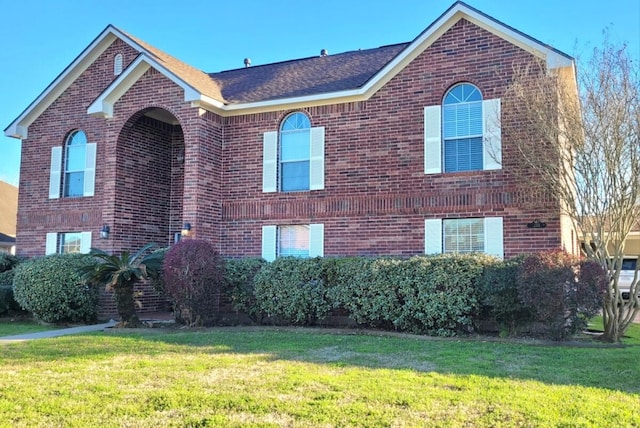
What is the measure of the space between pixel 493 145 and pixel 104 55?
11.3m

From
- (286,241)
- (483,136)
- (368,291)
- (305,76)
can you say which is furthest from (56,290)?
(483,136)

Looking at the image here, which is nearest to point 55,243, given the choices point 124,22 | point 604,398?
point 124,22

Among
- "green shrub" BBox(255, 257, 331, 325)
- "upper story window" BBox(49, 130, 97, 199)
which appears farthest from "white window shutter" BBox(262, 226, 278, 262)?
"upper story window" BBox(49, 130, 97, 199)

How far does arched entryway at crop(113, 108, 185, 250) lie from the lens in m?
14.9

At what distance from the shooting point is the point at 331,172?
44.9 feet

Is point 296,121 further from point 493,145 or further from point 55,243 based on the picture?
point 55,243

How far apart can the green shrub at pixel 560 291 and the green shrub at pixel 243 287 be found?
5.35m

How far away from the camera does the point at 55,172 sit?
1616 cm

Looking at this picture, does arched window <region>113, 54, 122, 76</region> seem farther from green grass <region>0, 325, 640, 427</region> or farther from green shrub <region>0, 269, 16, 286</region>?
green grass <region>0, 325, 640, 427</region>

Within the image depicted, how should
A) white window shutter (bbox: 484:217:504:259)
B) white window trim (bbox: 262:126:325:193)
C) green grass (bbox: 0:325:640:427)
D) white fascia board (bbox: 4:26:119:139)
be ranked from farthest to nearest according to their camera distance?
white fascia board (bbox: 4:26:119:139) < white window trim (bbox: 262:126:325:193) < white window shutter (bbox: 484:217:504:259) < green grass (bbox: 0:325:640:427)

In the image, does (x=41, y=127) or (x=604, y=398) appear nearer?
(x=604, y=398)

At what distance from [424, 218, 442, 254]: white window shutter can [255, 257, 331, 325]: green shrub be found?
2587 mm

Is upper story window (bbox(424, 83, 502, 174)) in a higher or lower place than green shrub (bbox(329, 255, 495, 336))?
higher

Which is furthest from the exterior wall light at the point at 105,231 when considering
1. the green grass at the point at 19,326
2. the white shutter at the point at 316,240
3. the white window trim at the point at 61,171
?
the white shutter at the point at 316,240
